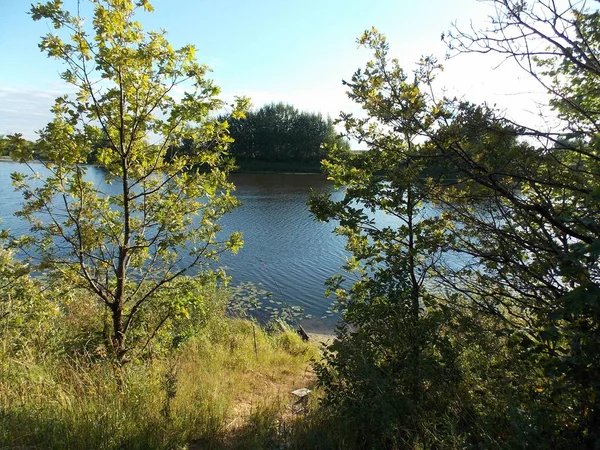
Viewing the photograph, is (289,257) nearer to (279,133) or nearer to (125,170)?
(125,170)

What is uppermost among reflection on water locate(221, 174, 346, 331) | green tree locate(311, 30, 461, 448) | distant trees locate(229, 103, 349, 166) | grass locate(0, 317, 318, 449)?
distant trees locate(229, 103, 349, 166)

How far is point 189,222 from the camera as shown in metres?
4.54

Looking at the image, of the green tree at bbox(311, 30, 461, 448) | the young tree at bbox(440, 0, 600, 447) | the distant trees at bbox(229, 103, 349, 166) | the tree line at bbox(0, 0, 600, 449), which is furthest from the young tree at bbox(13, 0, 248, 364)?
the distant trees at bbox(229, 103, 349, 166)

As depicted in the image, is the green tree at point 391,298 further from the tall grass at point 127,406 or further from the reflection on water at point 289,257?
the reflection on water at point 289,257

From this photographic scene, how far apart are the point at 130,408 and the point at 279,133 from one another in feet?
221

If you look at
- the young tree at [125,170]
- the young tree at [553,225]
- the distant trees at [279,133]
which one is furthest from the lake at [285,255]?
the distant trees at [279,133]

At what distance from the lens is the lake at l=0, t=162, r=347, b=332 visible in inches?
490

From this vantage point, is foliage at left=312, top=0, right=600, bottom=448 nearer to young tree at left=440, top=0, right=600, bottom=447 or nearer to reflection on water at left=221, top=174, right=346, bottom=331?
young tree at left=440, top=0, right=600, bottom=447

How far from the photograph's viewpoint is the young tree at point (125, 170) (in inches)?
140

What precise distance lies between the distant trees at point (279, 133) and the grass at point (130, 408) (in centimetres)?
6324

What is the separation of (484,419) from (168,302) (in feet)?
11.8

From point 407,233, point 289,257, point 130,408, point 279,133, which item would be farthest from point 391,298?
point 279,133

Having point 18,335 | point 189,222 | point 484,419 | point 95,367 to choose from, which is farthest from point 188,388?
point 484,419

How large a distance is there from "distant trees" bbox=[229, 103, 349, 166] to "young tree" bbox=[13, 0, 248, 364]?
62717 millimetres
